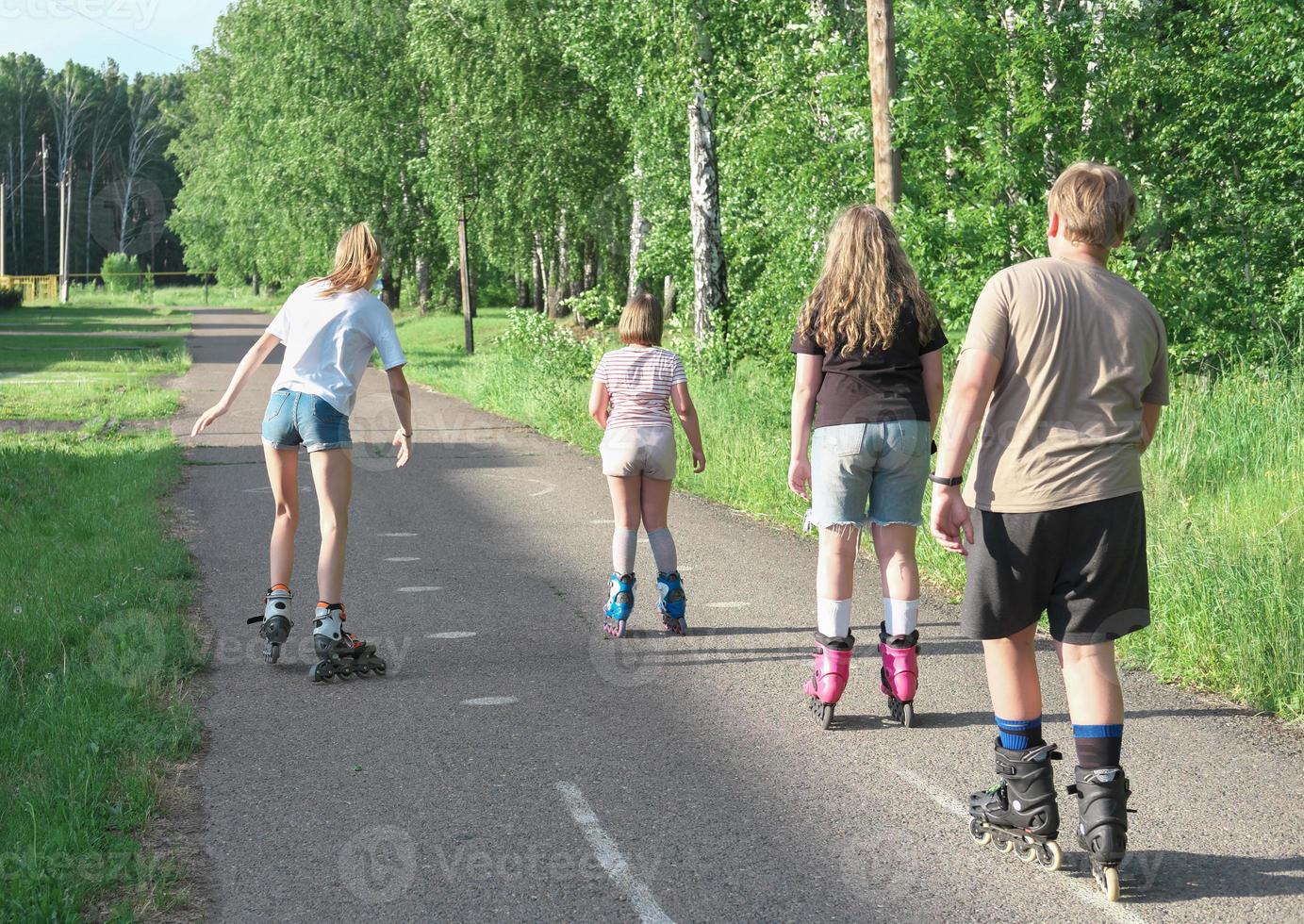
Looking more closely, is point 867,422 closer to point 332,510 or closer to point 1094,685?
point 1094,685

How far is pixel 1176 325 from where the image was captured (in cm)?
1566

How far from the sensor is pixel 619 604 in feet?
23.6

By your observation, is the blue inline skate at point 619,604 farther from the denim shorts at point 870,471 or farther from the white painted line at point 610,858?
the white painted line at point 610,858

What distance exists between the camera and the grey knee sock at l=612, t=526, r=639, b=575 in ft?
23.9

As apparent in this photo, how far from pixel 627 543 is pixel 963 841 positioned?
10.6 feet

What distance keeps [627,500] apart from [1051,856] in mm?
3608

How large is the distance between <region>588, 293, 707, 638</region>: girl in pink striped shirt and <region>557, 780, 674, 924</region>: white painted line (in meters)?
2.43

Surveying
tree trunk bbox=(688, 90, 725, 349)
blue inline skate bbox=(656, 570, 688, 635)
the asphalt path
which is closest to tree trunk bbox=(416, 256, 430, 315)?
tree trunk bbox=(688, 90, 725, 349)

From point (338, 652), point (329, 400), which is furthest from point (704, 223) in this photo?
point (338, 652)

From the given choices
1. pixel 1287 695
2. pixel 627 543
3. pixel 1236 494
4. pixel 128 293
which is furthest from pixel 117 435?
pixel 128 293

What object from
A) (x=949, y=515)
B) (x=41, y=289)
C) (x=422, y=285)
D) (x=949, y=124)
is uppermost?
(x=41, y=289)

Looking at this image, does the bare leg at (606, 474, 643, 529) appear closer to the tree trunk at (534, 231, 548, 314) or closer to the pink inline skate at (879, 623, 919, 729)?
the pink inline skate at (879, 623, 919, 729)

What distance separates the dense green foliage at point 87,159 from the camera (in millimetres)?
122750

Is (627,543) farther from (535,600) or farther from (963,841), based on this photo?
(963,841)
